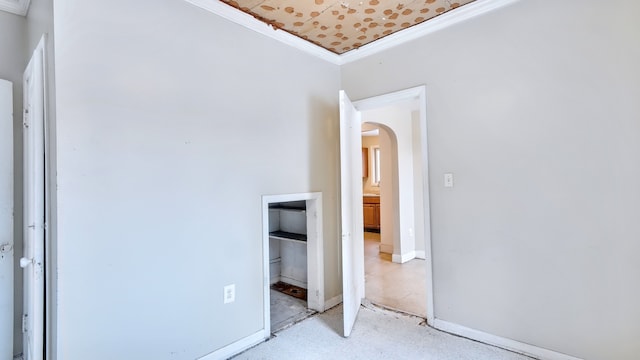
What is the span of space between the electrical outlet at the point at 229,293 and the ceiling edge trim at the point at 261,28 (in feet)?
6.46

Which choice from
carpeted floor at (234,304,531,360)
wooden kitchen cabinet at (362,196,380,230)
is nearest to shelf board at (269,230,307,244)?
carpeted floor at (234,304,531,360)

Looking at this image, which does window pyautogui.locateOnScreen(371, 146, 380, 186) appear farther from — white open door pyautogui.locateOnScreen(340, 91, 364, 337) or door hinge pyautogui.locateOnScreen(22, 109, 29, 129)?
door hinge pyautogui.locateOnScreen(22, 109, 29, 129)

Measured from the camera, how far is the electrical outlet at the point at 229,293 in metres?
2.18

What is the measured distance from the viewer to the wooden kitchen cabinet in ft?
24.6

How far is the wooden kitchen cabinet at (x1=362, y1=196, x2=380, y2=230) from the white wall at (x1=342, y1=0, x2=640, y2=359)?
4987 millimetres

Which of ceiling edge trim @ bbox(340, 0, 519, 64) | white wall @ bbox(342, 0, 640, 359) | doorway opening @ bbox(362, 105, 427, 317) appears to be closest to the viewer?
white wall @ bbox(342, 0, 640, 359)

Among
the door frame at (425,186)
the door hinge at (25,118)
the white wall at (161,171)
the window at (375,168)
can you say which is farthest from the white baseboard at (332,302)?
the window at (375,168)

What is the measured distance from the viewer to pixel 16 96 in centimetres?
215

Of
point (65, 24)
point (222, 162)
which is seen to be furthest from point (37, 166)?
point (222, 162)

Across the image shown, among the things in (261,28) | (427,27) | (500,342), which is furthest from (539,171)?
(261,28)

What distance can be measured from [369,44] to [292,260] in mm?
2540

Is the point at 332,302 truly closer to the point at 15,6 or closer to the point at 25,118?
the point at 25,118

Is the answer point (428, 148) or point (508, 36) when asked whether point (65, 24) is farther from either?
point (508, 36)

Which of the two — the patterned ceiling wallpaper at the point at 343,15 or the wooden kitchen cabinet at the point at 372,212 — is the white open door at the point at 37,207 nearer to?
the patterned ceiling wallpaper at the point at 343,15
